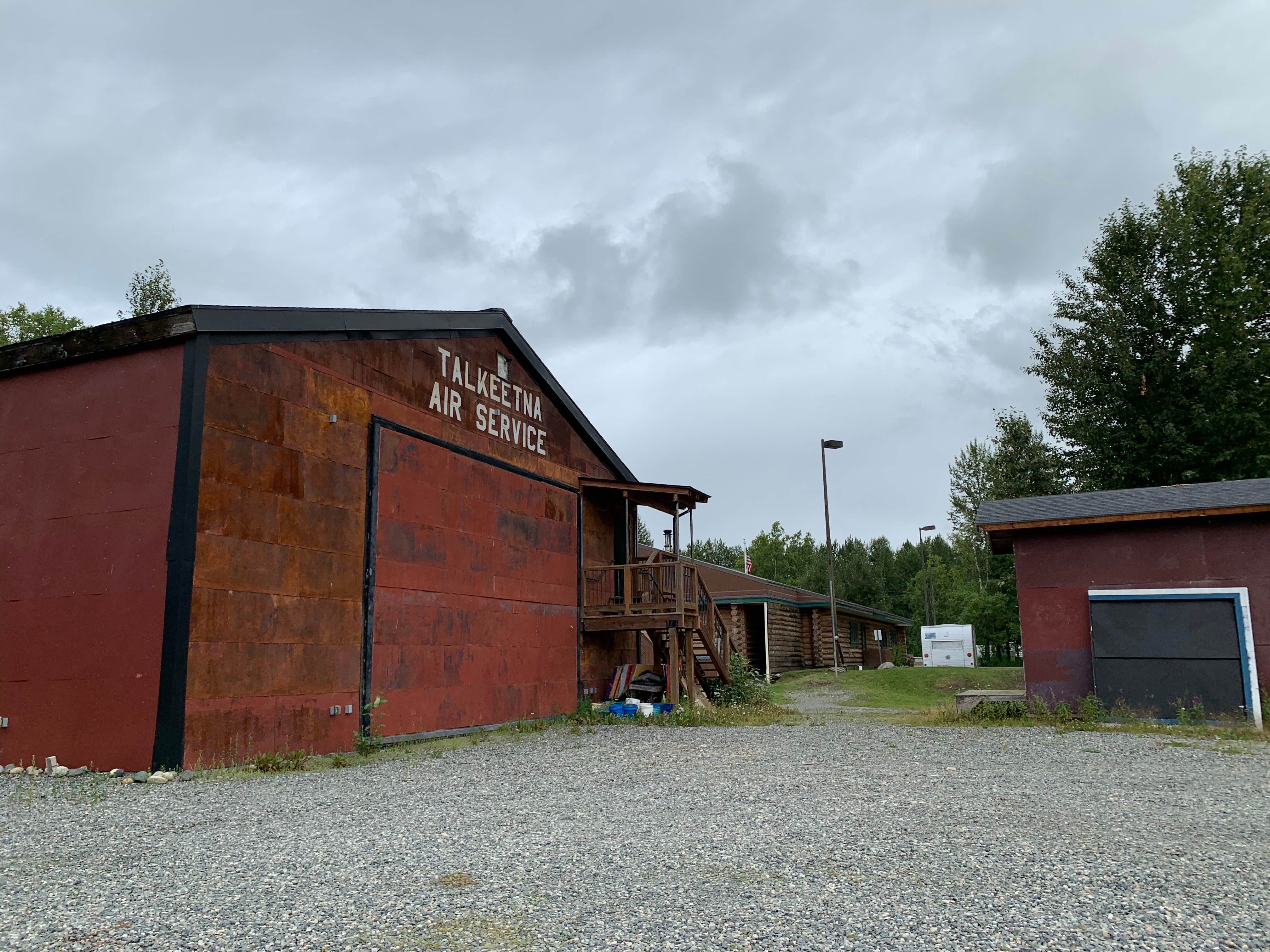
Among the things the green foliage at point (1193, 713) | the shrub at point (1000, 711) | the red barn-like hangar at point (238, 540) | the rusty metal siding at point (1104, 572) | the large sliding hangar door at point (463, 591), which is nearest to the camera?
the red barn-like hangar at point (238, 540)

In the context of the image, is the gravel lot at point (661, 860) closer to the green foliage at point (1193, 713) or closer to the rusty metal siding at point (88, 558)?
the rusty metal siding at point (88, 558)

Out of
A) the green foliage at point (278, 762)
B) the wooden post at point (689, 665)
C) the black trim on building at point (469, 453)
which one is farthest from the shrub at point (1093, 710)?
the green foliage at point (278, 762)

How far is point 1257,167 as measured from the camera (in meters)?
29.0

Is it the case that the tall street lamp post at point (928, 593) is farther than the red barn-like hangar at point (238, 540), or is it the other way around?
the tall street lamp post at point (928, 593)

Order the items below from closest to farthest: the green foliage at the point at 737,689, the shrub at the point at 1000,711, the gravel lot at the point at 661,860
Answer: the gravel lot at the point at 661,860
the shrub at the point at 1000,711
the green foliage at the point at 737,689

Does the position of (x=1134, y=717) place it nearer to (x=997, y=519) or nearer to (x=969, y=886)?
(x=997, y=519)

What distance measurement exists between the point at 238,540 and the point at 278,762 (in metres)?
2.48

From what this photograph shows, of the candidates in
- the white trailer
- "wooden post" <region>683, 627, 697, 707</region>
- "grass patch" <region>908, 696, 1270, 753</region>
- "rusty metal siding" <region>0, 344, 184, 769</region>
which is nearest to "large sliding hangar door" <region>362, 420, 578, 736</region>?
"wooden post" <region>683, 627, 697, 707</region>

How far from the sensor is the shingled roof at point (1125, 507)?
44.6 feet

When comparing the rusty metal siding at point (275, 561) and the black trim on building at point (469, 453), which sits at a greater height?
the black trim on building at point (469, 453)

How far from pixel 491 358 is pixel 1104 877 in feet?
42.3

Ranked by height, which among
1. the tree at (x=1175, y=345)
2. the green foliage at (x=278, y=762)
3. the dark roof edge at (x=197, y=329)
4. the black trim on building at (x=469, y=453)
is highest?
the tree at (x=1175, y=345)

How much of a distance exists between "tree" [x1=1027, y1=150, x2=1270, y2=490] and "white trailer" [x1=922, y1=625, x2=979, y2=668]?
1410cm

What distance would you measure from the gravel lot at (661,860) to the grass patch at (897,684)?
1380 cm
